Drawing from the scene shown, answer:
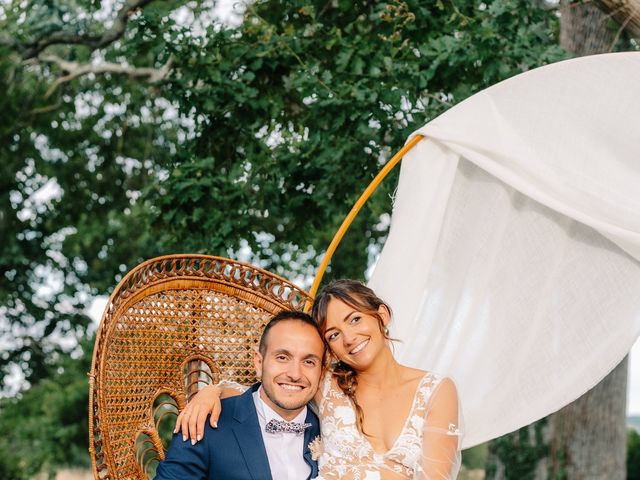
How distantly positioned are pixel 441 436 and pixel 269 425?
487mm

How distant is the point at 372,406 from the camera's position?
2.70 meters

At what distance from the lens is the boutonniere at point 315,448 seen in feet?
8.48

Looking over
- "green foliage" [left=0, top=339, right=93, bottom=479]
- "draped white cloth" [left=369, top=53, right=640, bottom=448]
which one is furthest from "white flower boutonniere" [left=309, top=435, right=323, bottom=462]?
"green foliage" [left=0, top=339, right=93, bottom=479]

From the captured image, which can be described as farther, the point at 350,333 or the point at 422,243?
the point at 422,243

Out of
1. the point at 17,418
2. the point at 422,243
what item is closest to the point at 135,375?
the point at 422,243

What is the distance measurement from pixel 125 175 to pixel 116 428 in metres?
7.24

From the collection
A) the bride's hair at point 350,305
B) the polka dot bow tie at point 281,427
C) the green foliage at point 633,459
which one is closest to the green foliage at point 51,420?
the green foliage at point 633,459

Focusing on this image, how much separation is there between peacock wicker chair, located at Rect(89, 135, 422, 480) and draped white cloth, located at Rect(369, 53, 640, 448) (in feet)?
0.96

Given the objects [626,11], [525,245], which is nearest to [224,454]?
[525,245]

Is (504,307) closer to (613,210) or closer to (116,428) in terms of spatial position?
(613,210)

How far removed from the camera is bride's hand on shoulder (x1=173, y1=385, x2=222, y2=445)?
239 cm

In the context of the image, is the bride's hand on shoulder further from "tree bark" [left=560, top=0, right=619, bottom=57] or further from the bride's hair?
"tree bark" [left=560, top=0, right=619, bottom=57]

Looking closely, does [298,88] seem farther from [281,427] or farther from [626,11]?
[281,427]

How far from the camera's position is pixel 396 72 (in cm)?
468
